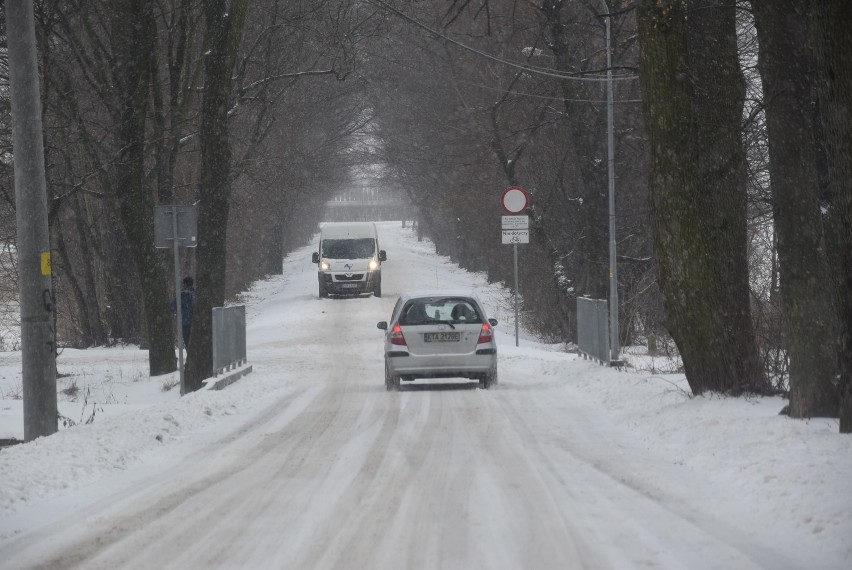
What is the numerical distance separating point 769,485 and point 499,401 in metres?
8.26

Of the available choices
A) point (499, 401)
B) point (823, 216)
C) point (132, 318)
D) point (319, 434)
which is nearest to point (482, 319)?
point (499, 401)

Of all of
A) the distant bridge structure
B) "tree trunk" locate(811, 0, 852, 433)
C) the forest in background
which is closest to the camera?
"tree trunk" locate(811, 0, 852, 433)

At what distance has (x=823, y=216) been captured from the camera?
10.2m

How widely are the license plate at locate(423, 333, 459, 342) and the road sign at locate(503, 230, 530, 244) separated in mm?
7332

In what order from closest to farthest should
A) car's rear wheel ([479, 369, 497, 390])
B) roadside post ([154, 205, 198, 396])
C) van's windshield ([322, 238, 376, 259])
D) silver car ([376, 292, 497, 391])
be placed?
roadside post ([154, 205, 198, 396]) < silver car ([376, 292, 497, 391]) < car's rear wheel ([479, 369, 497, 390]) < van's windshield ([322, 238, 376, 259])

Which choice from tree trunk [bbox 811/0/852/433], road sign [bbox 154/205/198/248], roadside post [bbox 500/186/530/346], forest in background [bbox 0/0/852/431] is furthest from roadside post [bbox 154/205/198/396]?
tree trunk [bbox 811/0/852/433]

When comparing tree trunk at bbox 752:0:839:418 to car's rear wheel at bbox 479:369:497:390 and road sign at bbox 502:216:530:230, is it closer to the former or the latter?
car's rear wheel at bbox 479:369:497:390

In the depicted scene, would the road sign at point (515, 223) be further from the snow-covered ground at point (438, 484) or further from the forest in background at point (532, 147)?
the snow-covered ground at point (438, 484)

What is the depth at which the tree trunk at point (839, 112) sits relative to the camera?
8.50 m

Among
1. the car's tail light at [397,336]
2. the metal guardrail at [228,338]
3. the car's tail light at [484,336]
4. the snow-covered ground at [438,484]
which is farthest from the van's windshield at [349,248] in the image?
the snow-covered ground at [438,484]

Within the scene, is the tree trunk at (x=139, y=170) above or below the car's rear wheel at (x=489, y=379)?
above

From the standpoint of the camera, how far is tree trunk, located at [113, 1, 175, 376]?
21.6 m

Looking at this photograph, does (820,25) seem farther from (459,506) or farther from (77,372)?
(77,372)

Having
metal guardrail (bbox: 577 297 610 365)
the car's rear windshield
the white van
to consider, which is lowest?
metal guardrail (bbox: 577 297 610 365)
